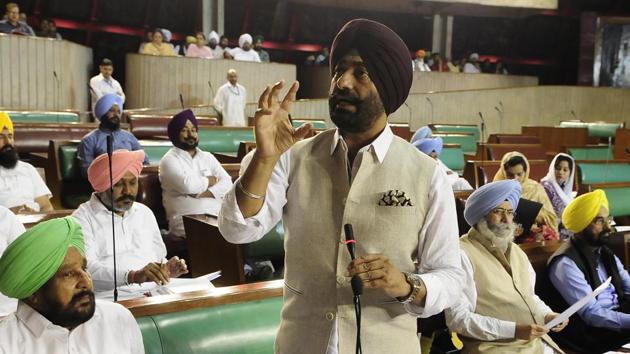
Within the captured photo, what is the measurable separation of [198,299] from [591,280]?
2.03 meters

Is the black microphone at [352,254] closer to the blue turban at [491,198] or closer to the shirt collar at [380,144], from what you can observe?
the shirt collar at [380,144]

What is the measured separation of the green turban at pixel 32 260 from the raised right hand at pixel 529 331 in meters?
1.60

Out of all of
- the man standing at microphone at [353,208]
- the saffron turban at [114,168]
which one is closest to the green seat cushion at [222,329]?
the man standing at microphone at [353,208]

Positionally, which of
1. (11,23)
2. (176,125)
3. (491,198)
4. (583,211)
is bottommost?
(583,211)

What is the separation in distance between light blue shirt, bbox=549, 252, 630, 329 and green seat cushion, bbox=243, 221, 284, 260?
134cm

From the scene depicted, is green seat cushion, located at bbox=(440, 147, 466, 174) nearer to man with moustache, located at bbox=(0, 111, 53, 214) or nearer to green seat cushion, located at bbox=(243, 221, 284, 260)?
green seat cushion, located at bbox=(243, 221, 284, 260)

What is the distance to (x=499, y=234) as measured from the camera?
2.66 m

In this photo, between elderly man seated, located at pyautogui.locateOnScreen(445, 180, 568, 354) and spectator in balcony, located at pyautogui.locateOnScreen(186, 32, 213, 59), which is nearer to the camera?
elderly man seated, located at pyautogui.locateOnScreen(445, 180, 568, 354)

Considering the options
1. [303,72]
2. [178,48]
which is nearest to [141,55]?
[178,48]

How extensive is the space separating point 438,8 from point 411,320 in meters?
13.9

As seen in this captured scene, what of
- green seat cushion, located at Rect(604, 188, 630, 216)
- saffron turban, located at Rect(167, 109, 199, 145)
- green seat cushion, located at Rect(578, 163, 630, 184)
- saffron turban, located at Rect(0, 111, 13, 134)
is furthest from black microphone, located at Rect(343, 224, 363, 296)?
green seat cushion, located at Rect(578, 163, 630, 184)

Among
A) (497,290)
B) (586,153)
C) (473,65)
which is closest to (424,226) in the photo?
(497,290)

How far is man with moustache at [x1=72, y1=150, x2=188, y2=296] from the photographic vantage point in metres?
2.75

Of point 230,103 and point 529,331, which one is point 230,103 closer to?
point 230,103
